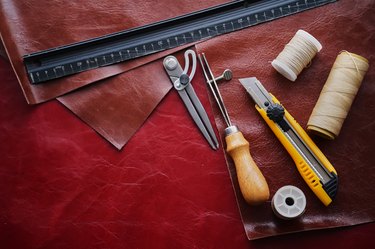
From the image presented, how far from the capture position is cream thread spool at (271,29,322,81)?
0.98 m

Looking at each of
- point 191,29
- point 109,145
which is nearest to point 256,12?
point 191,29

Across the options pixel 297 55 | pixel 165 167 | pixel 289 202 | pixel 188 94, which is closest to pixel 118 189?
pixel 165 167

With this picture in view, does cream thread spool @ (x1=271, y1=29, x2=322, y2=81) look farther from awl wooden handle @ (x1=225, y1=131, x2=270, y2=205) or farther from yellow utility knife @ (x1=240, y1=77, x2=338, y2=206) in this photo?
awl wooden handle @ (x1=225, y1=131, x2=270, y2=205)

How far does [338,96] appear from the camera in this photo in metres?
0.96

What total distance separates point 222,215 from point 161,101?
0.29 metres

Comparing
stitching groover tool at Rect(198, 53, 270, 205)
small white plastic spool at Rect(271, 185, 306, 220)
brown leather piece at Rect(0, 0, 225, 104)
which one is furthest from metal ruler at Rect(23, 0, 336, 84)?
small white plastic spool at Rect(271, 185, 306, 220)

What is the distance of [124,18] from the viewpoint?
104 centimetres

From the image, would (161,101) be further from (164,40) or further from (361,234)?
(361,234)

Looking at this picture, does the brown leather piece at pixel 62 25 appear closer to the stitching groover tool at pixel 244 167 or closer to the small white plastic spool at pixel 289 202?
the stitching groover tool at pixel 244 167

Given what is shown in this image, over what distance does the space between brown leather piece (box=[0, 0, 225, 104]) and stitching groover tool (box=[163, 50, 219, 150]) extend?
2.0 inches

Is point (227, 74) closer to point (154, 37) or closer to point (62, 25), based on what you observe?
point (154, 37)

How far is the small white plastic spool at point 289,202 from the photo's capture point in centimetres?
93

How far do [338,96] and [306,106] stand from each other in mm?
80

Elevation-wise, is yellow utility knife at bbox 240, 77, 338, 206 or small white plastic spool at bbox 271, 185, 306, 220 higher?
yellow utility knife at bbox 240, 77, 338, 206
